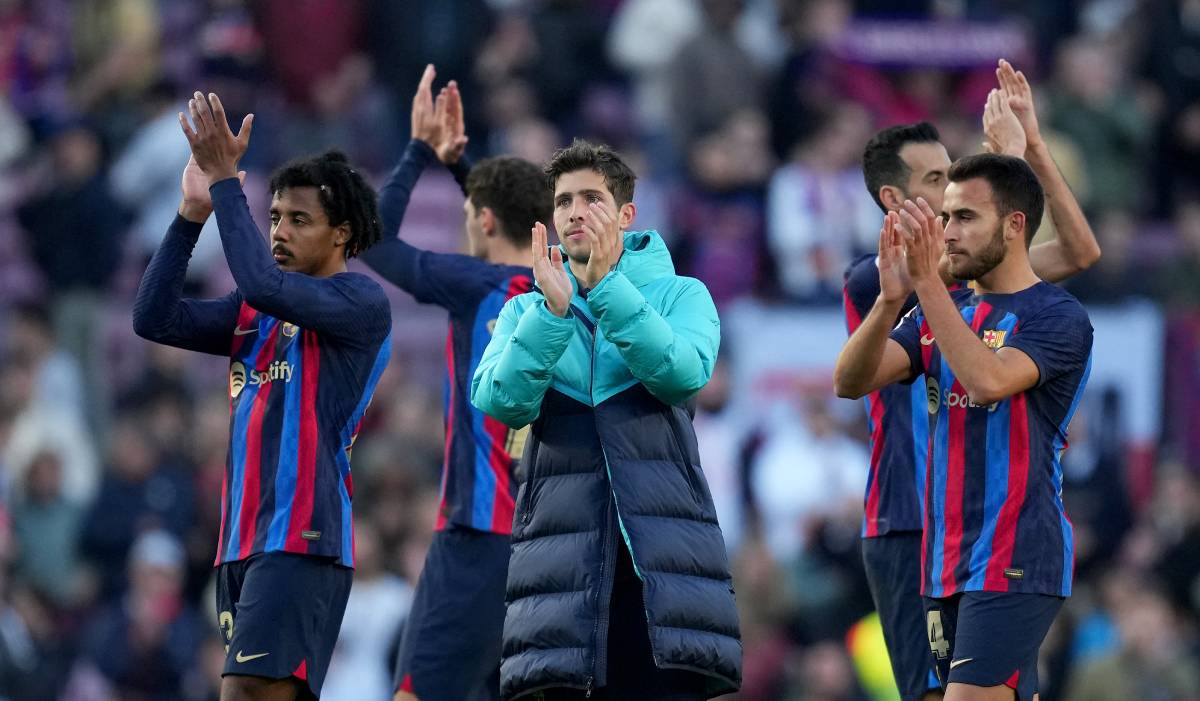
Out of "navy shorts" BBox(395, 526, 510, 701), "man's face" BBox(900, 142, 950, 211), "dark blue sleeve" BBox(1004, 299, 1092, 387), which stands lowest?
"navy shorts" BBox(395, 526, 510, 701)

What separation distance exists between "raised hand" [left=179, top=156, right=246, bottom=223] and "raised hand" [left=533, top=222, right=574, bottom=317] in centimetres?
130

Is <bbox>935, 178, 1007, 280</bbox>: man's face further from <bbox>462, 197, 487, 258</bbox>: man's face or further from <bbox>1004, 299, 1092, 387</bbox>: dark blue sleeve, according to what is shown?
<bbox>462, 197, 487, 258</bbox>: man's face

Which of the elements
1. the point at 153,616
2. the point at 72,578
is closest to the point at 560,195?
the point at 153,616

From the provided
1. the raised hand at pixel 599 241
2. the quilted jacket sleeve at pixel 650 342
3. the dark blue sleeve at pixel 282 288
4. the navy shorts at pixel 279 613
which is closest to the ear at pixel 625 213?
the raised hand at pixel 599 241

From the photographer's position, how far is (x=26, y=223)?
1598cm

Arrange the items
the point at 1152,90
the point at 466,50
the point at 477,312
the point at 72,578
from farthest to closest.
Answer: the point at 1152,90 → the point at 466,50 → the point at 72,578 → the point at 477,312

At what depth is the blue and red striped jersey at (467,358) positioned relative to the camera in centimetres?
881

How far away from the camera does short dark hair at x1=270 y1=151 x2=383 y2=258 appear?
25.6 feet

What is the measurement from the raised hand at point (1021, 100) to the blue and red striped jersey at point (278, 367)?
260cm

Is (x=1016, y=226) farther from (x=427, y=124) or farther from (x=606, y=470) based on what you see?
(x=427, y=124)

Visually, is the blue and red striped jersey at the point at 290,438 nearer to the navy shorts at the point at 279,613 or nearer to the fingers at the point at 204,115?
the navy shorts at the point at 279,613

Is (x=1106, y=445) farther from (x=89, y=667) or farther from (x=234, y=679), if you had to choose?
(x=234, y=679)

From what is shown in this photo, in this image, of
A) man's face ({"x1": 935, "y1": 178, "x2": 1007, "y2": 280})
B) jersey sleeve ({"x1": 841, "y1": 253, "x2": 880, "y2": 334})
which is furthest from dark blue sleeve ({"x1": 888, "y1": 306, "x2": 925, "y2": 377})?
jersey sleeve ({"x1": 841, "y1": 253, "x2": 880, "y2": 334})

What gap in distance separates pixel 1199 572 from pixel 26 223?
8819 mm
